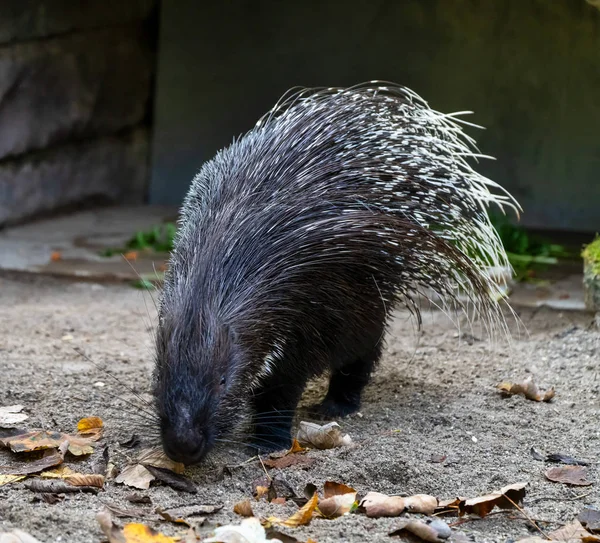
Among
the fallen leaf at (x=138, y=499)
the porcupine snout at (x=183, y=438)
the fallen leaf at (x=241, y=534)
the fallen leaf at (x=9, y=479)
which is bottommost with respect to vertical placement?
the fallen leaf at (x=9, y=479)

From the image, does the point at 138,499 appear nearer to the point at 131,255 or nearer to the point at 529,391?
the point at 529,391

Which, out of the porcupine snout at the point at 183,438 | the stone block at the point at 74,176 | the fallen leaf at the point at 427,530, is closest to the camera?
the fallen leaf at the point at 427,530

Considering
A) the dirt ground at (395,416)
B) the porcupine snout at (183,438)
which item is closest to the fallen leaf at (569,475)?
the dirt ground at (395,416)

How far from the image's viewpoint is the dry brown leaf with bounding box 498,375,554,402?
3.50 m

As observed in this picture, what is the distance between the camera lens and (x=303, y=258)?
2893mm

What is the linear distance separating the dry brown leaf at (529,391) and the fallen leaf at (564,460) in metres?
0.59

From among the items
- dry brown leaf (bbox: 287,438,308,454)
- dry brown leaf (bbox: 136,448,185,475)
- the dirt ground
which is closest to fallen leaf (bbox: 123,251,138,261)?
the dirt ground

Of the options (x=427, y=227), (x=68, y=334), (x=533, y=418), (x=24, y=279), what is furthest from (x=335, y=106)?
(x=24, y=279)

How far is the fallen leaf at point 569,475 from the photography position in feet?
8.79

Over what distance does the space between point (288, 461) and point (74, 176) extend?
5222 millimetres

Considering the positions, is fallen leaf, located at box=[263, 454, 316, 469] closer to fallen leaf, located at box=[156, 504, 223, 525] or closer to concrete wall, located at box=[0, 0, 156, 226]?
fallen leaf, located at box=[156, 504, 223, 525]

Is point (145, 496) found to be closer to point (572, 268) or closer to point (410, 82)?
point (572, 268)

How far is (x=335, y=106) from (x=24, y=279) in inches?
119

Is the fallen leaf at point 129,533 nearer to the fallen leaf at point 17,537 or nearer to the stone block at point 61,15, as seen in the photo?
the fallen leaf at point 17,537
